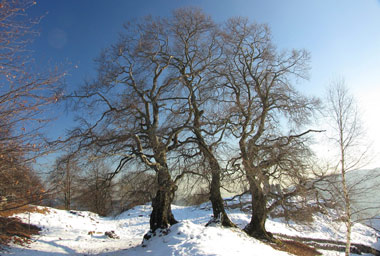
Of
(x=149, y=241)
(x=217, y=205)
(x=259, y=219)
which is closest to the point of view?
(x=149, y=241)

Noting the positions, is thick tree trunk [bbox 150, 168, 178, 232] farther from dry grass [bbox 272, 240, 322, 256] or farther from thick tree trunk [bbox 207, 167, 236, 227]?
dry grass [bbox 272, 240, 322, 256]

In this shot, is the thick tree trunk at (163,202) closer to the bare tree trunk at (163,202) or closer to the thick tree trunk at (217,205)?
the bare tree trunk at (163,202)

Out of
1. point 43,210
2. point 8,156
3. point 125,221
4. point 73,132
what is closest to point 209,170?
point 73,132

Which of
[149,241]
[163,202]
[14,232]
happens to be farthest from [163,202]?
[14,232]

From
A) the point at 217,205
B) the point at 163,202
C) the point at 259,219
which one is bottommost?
the point at 259,219

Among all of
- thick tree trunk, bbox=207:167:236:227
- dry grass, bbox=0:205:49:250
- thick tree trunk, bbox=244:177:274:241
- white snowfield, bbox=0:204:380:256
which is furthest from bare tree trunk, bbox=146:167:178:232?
dry grass, bbox=0:205:49:250

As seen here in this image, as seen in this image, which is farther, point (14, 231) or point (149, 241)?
point (14, 231)

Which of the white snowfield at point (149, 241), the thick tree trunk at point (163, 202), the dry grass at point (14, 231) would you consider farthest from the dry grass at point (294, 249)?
the dry grass at point (14, 231)

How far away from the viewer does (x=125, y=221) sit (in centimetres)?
2030

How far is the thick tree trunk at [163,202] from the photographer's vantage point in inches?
354

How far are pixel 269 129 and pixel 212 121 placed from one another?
317 centimetres

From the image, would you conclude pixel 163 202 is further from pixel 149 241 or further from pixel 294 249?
pixel 294 249

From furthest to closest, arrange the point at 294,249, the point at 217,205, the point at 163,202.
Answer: the point at 294,249 < the point at 217,205 < the point at 163,202

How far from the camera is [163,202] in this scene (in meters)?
9.26
